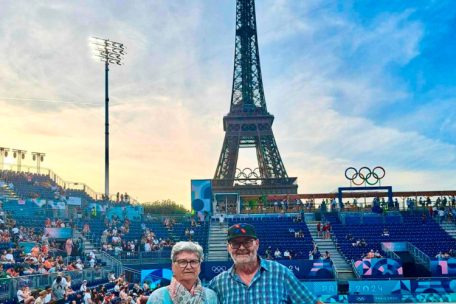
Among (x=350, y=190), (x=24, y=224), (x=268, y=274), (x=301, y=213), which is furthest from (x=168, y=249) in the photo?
(x=268, y=274)

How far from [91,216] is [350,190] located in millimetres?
21535

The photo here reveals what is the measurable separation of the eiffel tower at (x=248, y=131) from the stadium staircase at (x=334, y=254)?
20.5 meters

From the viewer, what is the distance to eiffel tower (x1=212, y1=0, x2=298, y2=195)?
60750 millimetres

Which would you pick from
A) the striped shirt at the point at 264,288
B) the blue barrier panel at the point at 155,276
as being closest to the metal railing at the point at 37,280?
the blue barrier panel at the point at 155,276

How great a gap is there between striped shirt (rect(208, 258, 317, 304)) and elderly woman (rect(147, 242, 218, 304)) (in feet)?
1.21

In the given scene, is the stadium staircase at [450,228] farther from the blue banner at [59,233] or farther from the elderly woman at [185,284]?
the elderly woman at [185,284]

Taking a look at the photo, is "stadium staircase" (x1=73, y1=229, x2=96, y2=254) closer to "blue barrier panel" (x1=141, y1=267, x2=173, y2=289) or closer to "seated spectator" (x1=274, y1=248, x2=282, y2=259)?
"blue barrier panel" (x1=141, y1=267, x2=173, y2=289)

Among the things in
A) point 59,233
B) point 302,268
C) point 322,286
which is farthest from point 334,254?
point 59,233

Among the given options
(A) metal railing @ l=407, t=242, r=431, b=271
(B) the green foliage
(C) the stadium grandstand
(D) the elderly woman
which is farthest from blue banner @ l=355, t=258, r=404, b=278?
(B) the green foliage

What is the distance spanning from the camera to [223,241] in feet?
120

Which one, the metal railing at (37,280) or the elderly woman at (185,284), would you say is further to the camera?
the metal railing at (37,280)

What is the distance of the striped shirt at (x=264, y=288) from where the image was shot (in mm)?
4246

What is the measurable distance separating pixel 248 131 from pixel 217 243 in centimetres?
3119

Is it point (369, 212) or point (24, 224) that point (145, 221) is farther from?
point (369, 212)
